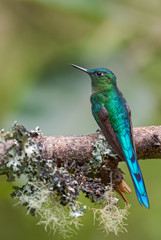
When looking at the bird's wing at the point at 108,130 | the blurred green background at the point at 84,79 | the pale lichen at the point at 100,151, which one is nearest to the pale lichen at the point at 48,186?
the pale lichen at the point at 100,151

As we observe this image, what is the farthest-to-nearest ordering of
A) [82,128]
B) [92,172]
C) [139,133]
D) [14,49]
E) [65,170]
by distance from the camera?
[14,49] < [82,128] < [139,133] < [92,172] < [65,170]

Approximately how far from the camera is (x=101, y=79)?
12.8 ft

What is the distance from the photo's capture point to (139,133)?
2.90 metres

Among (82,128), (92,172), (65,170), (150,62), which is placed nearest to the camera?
(65,170)

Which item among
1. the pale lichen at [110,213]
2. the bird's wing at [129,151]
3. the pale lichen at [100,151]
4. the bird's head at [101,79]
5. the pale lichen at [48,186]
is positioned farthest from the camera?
the bird's head at [101,79]

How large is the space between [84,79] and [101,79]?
0.34 metres

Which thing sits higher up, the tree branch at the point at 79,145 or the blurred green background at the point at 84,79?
the blurred green background at the point at 84,79

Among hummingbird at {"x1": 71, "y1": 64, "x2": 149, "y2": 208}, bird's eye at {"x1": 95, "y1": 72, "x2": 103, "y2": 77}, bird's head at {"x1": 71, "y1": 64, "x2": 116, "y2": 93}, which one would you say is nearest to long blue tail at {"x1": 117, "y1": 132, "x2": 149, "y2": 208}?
hummingbird at {"x1": 71, "y1": 64, "x2": 149, "y2": 208}

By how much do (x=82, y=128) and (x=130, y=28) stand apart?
1145mm

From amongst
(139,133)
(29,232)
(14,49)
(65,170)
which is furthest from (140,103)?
(14,49)

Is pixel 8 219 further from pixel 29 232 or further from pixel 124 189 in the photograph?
pixel 124 189

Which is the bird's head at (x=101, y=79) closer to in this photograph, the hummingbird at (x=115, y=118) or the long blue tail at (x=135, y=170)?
the hummingbird at (x=115, y=118)

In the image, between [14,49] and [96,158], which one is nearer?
[96,158]

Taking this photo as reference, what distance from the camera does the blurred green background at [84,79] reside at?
3.15m
